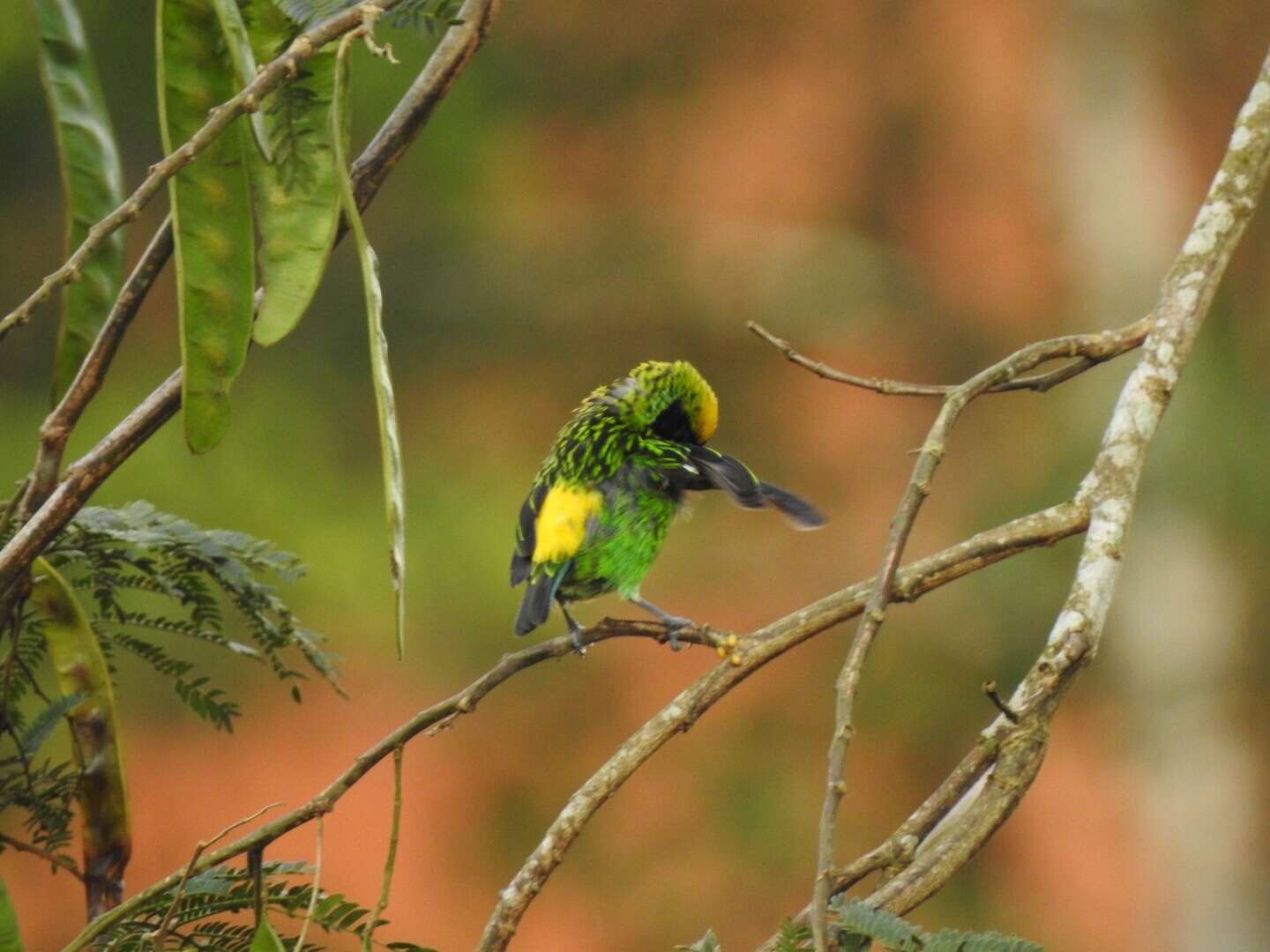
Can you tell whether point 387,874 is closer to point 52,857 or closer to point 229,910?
point 229,910

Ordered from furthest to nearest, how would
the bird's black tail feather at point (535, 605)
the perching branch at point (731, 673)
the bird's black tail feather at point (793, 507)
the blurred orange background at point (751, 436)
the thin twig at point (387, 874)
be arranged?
the blurred orange background at point (751, 436)
the bird's black tail feather at point (535, 605)
the bird's black tail feather at point (793, 507)
the perching branch at point (731, 673)
the thin twig at point (387, 874)

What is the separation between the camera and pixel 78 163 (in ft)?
6.27

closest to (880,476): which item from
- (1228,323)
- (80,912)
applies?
(1228,323)

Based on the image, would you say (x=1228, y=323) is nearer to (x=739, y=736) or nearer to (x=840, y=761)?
(x=739, y=736)

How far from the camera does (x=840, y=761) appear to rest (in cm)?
127

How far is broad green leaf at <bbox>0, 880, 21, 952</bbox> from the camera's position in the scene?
1.51m

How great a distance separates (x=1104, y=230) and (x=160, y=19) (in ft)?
22.1

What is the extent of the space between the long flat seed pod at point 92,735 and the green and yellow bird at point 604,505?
2.16ft

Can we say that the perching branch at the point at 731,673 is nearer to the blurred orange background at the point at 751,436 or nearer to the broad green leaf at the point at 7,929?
the broad green leaf at the point at 7,929

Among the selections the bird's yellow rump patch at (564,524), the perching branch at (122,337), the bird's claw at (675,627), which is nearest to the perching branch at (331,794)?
the bird's claw at (675,627)

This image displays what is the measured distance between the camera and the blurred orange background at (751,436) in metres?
7.31

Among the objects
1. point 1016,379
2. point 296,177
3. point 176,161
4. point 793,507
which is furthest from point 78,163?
point 1016,379

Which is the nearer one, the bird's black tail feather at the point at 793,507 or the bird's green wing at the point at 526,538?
the bird's black tail feather at the point at 793,507

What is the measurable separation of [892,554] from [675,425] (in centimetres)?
121
